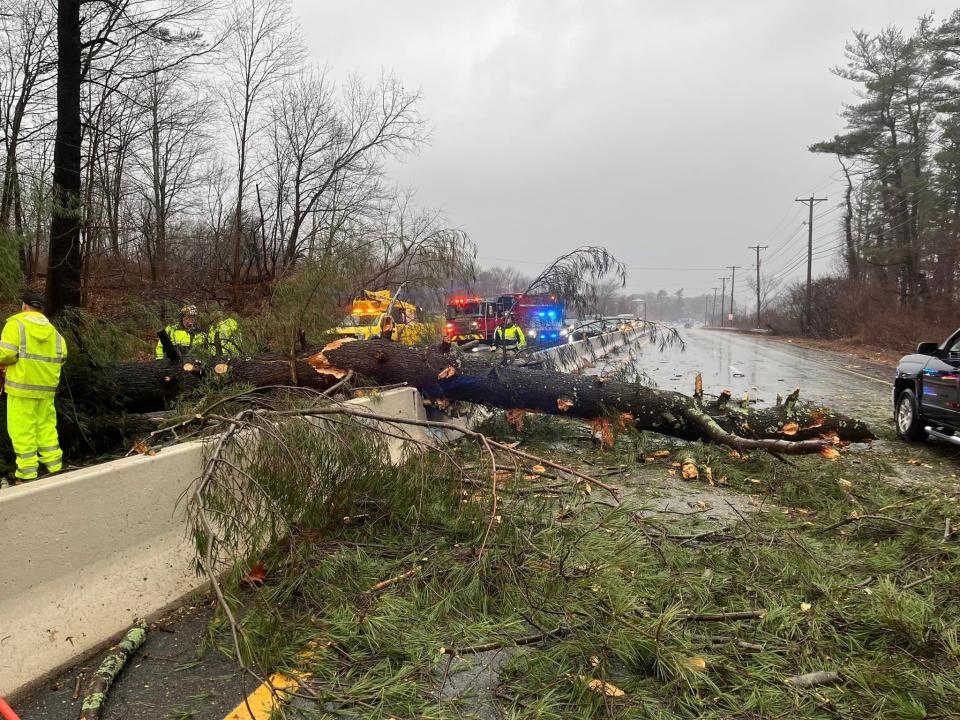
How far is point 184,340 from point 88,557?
5.08m

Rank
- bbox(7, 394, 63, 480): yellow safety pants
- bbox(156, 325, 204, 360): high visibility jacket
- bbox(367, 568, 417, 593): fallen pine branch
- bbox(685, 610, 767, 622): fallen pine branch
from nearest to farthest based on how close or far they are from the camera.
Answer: bbox(685, 610, 767, 622): fallen pine branch, bbox(367, 568, 417, 593): fallen pine branch, bbox(7, 394, 63, 480): yellow safety pants, bbox(156, 325, 204, 360): high visibility jacket

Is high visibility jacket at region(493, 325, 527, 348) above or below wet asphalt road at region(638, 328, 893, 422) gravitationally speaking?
above

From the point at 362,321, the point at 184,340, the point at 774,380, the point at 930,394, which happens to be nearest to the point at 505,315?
the point at 362,321

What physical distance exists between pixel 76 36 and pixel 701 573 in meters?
11.8

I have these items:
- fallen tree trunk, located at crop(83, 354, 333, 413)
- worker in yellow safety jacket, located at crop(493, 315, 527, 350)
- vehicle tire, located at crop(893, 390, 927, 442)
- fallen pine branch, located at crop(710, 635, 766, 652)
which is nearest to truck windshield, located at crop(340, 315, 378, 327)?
fallen tree trunk, located at crop(83, 354, 333, 413)

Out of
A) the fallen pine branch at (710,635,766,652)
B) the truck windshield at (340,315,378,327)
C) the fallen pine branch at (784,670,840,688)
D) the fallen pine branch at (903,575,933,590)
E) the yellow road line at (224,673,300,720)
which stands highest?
the truck windshield at (340,315,378,327)

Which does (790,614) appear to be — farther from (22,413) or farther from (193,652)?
(22,413)

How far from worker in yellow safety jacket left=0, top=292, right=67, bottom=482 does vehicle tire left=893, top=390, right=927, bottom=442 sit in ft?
Answer: 28.4

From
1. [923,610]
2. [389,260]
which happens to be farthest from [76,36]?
[923,610]

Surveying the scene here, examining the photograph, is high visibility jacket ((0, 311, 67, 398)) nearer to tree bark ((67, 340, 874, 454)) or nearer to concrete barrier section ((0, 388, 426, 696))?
tree bark ((67, 340, 874, 454))

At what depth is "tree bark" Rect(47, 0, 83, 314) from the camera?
8742mm

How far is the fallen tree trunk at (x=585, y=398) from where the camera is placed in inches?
225

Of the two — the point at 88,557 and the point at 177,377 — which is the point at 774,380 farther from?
the point at 88,557

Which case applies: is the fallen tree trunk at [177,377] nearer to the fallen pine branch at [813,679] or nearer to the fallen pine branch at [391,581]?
the fallen pine branch at [391,581]
